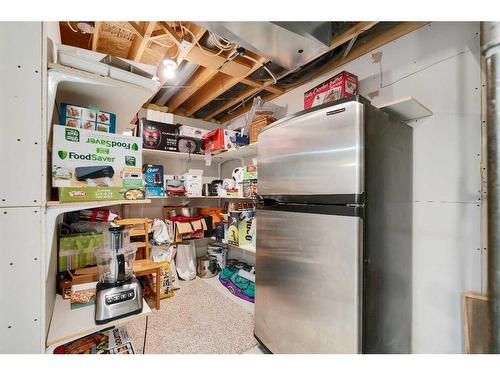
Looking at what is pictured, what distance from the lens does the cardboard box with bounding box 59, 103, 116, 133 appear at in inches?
33.0

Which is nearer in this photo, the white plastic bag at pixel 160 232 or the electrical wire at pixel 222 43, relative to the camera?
the electrical wire at pixel 222 43

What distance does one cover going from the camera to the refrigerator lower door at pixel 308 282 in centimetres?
99

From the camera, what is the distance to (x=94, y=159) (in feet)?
2.78

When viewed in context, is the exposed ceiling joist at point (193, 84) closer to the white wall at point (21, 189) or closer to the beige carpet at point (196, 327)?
the white wall at point (21, 189)

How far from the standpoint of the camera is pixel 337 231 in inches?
41.0

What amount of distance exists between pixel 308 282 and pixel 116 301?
3.13ft

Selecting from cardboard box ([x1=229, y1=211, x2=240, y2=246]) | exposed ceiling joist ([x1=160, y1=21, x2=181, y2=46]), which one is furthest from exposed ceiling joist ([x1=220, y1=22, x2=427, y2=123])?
cardboard box ([x1=229, y1=211, x2=240, y2=246])

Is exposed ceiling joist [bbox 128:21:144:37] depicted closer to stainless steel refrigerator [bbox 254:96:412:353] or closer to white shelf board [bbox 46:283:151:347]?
stainless steel refrigerator [bbox 254:96:412:353]

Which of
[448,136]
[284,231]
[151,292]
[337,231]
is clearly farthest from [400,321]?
[151,292]

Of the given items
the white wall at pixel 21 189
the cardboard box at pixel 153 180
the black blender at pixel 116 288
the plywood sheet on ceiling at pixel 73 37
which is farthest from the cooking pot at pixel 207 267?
the plywood sheet on ceiling at pixel 73 37

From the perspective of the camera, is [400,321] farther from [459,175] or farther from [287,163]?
[287,163]

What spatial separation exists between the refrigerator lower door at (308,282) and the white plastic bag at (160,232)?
1.41 m

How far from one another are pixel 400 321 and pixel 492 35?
1.48 m

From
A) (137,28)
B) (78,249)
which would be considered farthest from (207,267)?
(137,28)
